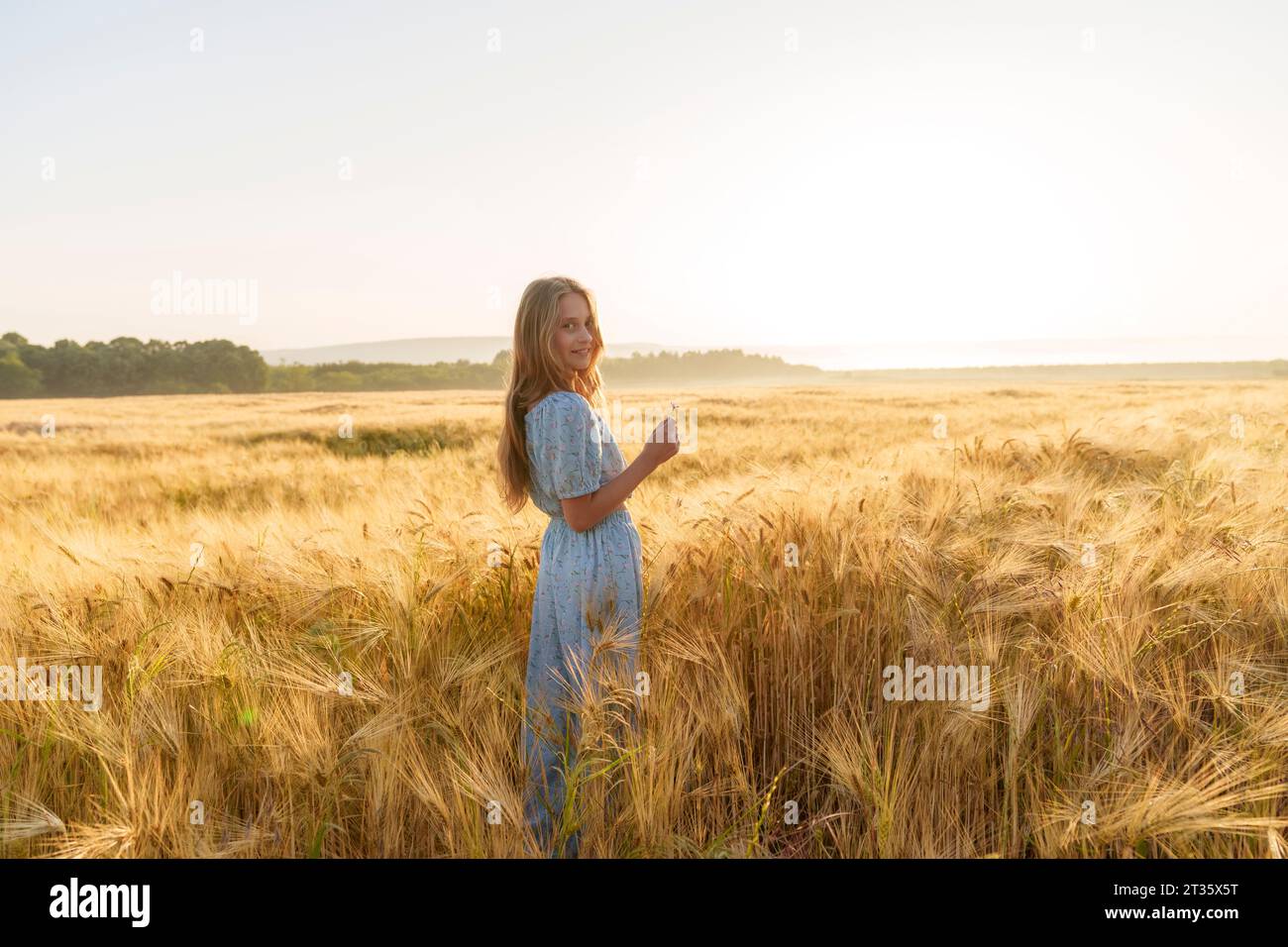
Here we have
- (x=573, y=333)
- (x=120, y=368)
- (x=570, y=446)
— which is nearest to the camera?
(x=570, y=446)

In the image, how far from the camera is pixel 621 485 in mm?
2174

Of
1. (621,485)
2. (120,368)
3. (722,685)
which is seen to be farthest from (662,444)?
(120,368)

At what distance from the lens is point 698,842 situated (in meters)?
1.74

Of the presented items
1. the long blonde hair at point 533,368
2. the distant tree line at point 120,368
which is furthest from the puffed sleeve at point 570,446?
the distant tree line at point 120,368

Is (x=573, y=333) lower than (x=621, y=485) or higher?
higher

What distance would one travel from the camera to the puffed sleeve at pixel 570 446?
87.9 inches

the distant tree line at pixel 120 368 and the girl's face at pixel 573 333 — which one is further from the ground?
the distant tree line at pixel 120 368

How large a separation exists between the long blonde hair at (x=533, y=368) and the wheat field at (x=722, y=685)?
58 cm

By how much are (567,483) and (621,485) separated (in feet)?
0.58

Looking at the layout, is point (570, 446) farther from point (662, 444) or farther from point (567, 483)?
point (662, 444)

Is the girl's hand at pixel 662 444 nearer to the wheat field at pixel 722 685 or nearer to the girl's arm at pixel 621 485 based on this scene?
the girl's arm at pixel 621 485

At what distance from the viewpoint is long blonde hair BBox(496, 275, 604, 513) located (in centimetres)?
238

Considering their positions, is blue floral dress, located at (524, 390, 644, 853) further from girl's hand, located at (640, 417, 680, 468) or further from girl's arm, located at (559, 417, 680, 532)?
girl's hand, located at (640, 417, 680, 468)
